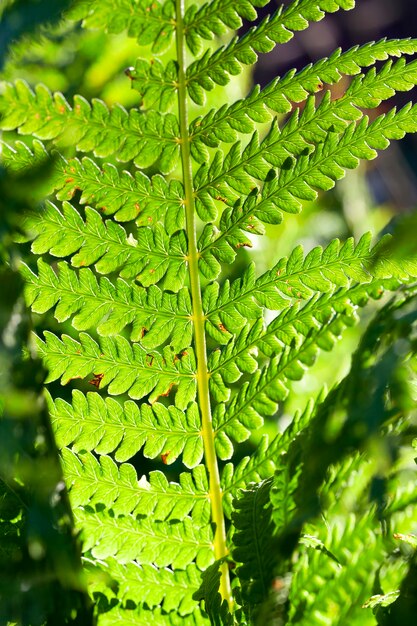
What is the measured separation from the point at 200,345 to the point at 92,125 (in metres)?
0.21

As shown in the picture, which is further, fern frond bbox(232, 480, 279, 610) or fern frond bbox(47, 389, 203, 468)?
fern frond bbox(47, 389, 203, 468)

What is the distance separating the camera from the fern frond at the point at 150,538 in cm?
63

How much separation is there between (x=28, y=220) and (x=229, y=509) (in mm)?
306

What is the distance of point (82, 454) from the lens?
25.4 inches

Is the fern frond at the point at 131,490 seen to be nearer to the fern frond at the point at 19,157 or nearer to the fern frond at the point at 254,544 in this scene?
the fern frond at the point at 254,544

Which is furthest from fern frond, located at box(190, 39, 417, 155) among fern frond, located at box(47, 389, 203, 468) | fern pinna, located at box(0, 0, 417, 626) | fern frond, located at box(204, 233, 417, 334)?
fern frond, located at box(47, 389, 203, 468)

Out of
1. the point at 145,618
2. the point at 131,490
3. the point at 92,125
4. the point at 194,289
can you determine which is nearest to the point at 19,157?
the point at 92,125

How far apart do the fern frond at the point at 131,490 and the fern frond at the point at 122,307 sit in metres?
0.11

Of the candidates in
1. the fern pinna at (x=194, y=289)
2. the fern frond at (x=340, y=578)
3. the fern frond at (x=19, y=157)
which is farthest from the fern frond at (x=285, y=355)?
the fern frond at (x=19, y=157)

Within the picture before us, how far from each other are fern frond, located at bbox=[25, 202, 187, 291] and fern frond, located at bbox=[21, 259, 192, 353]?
0.04ft

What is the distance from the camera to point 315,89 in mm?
647

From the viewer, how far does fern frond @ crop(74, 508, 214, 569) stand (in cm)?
63

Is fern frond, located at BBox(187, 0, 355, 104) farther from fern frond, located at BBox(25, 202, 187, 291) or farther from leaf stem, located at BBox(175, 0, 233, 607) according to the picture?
fern frond, located at BBox(25, 202, 187, 291)

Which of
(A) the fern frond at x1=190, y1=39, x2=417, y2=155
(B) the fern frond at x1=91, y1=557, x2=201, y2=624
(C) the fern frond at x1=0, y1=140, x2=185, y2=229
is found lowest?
(B) the fern frond at x1=91, y1=557, x2=201, y2=624
